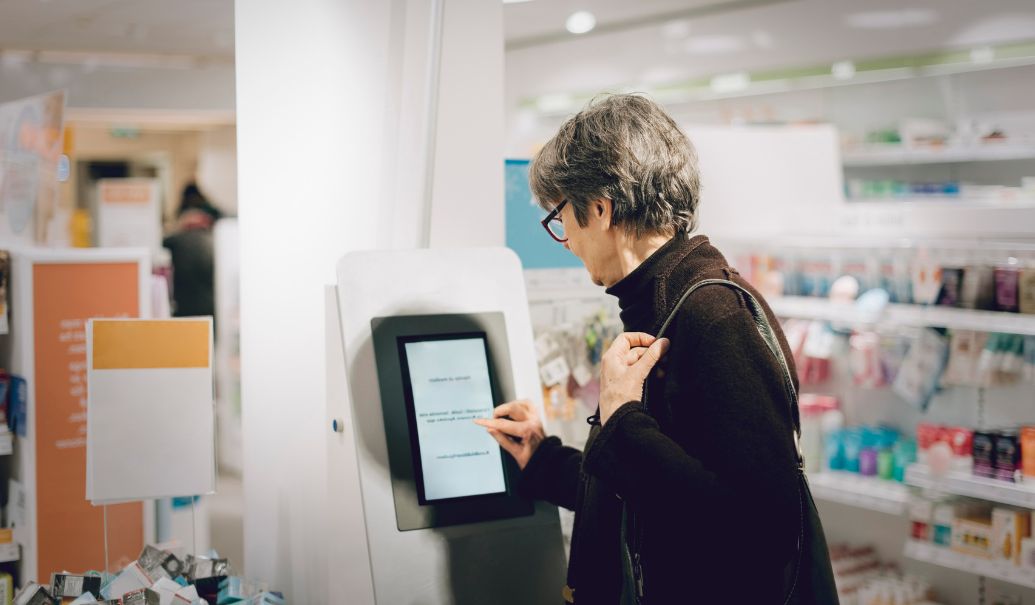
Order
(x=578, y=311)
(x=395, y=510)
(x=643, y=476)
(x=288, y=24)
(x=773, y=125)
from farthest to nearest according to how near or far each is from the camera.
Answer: (x=773, y=125), (x=578, y=311), (x=288, y=24), (x=395, y=510), (x=643, y=476)

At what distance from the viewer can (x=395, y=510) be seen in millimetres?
1985

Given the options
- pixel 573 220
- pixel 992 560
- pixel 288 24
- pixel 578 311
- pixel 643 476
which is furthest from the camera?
pixel 992 560

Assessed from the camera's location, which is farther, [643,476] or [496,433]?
[496,433]

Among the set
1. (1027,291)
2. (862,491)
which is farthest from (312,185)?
(862,491)

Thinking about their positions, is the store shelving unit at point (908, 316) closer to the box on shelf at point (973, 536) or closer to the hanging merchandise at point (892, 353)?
the hanging merchandise at point (892, 353)

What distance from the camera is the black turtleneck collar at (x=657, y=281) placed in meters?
1.56

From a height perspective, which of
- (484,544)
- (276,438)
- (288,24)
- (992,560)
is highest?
(288,24)

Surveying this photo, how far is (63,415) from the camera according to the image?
3.31 metres

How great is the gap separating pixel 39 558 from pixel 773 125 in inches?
247

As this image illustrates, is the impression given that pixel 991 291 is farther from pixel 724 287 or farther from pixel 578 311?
pixel 724 287

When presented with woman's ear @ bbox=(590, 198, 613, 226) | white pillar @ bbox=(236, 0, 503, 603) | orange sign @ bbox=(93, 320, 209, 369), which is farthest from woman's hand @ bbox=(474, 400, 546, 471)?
orange sign @ bbox=(93, 320, 209, 369)

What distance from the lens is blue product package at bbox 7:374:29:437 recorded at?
3.28m

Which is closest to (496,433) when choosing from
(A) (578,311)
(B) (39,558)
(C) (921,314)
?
(A) (578,311)

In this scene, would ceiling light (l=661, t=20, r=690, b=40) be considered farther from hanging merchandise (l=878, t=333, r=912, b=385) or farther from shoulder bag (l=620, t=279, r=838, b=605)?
shoulder bag (l=620, t=279, r=838, b=605)
